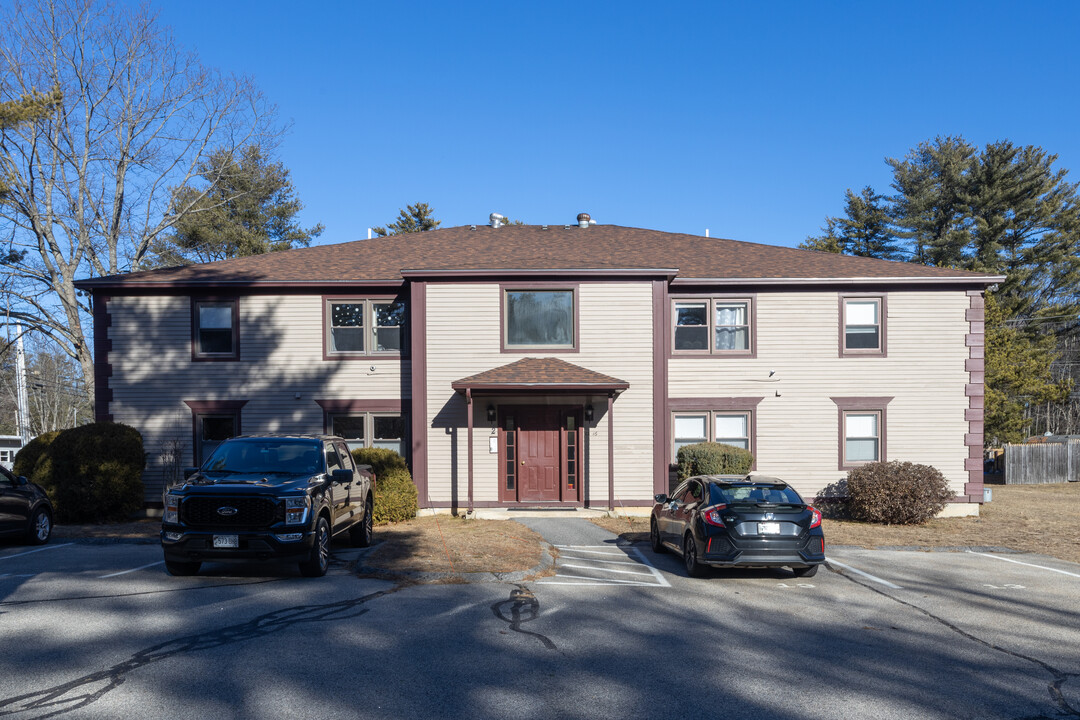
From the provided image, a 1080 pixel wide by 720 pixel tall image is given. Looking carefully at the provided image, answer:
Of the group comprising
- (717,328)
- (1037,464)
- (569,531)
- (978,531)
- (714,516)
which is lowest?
(1037,464)

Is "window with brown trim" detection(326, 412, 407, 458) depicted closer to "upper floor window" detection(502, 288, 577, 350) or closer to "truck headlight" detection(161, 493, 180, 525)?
"upper floor window" detection(502, 288, 577, 350)

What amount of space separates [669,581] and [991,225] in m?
44.5

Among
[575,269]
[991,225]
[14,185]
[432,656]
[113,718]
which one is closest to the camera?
[113,718]

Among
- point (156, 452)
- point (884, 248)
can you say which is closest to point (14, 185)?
point (156, 452)

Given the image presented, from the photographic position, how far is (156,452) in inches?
792

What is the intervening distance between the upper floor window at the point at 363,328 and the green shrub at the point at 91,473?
5158 mm

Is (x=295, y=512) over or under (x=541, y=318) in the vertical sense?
under

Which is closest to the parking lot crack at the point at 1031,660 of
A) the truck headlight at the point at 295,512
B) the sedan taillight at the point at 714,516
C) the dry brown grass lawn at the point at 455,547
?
the sedan taillight at the point at 714,516

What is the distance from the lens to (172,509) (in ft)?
34.0

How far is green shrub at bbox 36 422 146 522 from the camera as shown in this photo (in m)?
17.4

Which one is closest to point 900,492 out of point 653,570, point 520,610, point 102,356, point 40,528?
point 653,570

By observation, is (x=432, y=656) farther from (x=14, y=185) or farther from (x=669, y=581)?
(x=14, y=185)

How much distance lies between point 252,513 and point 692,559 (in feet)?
19.4

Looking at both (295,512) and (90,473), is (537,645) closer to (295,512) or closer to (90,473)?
(295,512)
